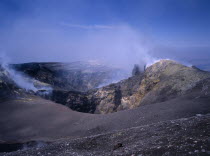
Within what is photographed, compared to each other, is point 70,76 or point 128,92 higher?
point 70,76

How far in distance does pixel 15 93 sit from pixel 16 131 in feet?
25.2

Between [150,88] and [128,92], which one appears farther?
[128,92]

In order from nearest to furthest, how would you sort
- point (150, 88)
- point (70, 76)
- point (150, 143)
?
point (150, 143), point (150, 88), point (70, 76)

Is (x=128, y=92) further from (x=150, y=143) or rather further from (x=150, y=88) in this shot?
(x=150, y=143)

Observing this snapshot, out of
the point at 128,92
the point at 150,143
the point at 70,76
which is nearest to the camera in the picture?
the point at 150,143

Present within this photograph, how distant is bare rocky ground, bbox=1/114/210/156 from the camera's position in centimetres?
559

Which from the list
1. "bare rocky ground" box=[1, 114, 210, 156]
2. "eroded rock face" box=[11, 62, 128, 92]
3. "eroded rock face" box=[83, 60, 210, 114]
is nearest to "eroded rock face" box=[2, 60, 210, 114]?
"eroded rock face" box=[83, 60, 210, 114]

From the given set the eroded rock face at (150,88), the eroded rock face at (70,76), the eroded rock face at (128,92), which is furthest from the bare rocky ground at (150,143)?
the eroded rock face at (70,76)

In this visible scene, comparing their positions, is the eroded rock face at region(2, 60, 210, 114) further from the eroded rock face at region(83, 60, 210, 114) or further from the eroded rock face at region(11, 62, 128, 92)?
the eroded rock face at region(11, 62, 128, 92)

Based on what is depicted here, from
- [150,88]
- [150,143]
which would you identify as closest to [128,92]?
[150,88]

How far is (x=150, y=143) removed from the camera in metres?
6.86

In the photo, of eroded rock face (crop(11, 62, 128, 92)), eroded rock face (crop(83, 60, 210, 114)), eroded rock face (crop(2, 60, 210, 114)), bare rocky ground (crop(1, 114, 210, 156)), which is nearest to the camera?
bare rocky ground (crop(1, 114, 210, 156))

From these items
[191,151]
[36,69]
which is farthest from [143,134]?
[36,69]

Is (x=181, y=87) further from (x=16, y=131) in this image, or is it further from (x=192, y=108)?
(x=16, y=131)
